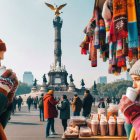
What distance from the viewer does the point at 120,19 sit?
503 cm

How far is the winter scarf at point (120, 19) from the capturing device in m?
4.98

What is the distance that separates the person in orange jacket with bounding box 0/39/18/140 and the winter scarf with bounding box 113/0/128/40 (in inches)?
109

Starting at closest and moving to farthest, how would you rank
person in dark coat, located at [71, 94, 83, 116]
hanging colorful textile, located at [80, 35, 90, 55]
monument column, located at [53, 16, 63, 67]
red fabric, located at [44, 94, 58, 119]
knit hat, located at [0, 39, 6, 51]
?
1. knit hat, located at [0, 39, 6, 51]
2. hanging colorful textile, located at [80, 35, 90, 55]
3. red fabric, located at [44, 94, 58, 119]
4. person in dark coat, located at [71, 94, 83, 116]
5. monument column, located at [53, 16, 63, 67]

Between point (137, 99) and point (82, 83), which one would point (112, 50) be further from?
point (82, 83)

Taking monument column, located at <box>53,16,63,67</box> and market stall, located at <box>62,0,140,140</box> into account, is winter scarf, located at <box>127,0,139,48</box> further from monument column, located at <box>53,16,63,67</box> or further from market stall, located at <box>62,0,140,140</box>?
monument column, located at <box>53,16,63,67</box>

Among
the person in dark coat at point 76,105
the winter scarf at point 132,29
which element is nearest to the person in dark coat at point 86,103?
the person in dark coat at point 76,105

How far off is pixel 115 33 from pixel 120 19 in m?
0.24

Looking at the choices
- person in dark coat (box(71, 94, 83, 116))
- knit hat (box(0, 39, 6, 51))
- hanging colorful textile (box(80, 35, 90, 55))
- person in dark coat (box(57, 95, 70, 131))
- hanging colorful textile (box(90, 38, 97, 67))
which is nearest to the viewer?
knit hat (box(0, 39, 6, 51))

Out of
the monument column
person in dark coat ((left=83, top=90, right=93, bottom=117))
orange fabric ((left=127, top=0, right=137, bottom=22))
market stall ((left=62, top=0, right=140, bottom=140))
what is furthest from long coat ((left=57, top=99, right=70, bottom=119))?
the monument column

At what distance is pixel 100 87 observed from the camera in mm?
154375

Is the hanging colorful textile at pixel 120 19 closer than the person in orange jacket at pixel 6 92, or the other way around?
the person in orange jacket at pixel 6 92

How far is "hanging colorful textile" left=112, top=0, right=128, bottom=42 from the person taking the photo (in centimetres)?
498

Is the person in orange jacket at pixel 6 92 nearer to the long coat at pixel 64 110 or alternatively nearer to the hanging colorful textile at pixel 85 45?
the hanging colorful textile at pixel 85 45

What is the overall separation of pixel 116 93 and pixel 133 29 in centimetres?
13904
